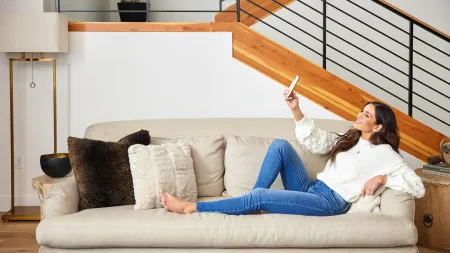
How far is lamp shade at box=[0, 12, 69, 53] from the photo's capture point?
436 centimetres

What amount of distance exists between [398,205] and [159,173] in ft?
3.95

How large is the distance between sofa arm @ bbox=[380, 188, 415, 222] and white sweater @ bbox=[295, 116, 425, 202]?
36 millimetres

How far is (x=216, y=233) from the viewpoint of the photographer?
3006 millimetres

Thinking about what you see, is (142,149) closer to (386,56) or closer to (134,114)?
(134,114)

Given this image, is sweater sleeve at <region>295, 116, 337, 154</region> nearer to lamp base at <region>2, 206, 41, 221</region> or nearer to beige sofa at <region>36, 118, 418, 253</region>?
beige sofa at <region>36, 118, 418, 253</region>

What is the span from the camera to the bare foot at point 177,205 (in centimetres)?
323

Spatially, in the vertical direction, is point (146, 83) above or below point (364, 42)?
below

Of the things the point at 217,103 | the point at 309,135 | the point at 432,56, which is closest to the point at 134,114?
the point at 217,103

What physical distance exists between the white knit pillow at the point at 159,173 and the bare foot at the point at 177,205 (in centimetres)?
7

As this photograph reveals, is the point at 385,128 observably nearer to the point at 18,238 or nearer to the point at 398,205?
the point at 398,205

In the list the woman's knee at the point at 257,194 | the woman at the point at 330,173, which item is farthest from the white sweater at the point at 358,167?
the woman's knee at the point at 257,194

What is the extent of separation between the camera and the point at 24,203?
15.8ft

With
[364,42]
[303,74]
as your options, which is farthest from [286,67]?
[364,42]

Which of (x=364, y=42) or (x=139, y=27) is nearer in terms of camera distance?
(x=139, y=27)
